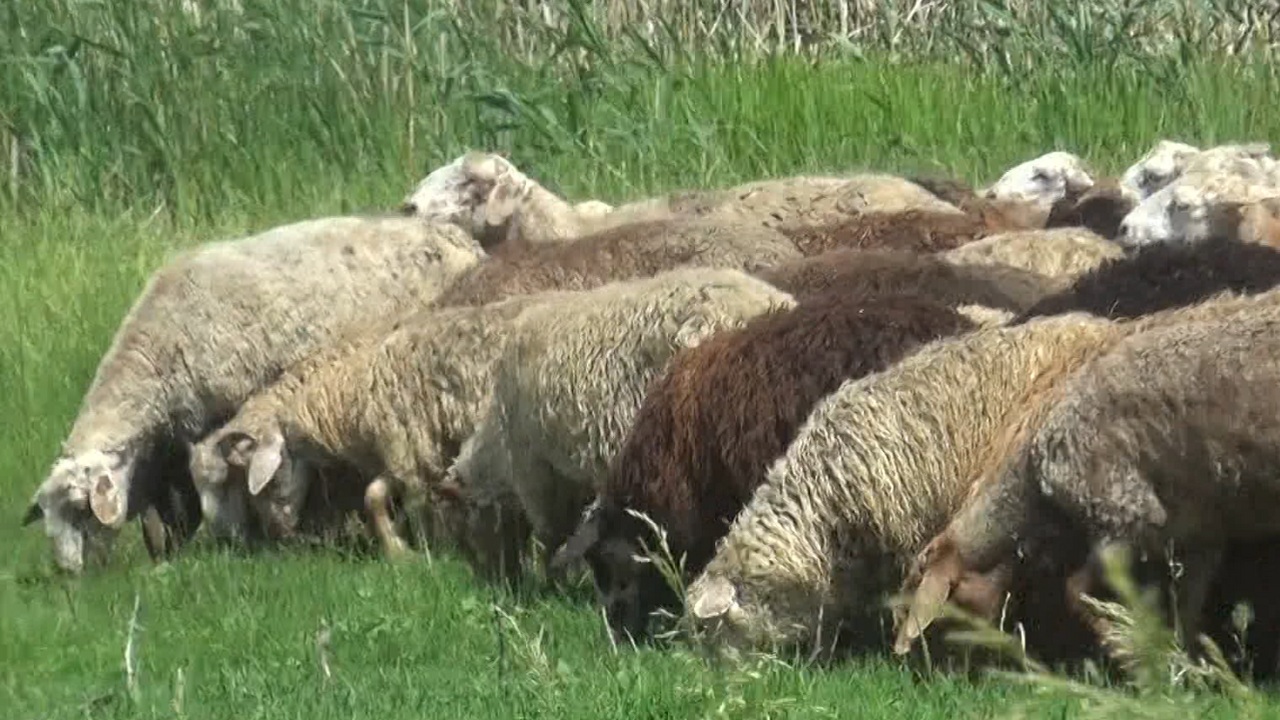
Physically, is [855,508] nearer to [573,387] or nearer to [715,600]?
[715,600]

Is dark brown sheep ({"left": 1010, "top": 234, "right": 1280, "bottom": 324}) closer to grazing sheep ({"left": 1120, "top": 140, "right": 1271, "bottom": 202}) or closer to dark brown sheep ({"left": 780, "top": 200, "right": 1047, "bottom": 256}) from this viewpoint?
dark brown sheep ({"left": 780, "top": 200, "right": 1047, "bottom": 256})

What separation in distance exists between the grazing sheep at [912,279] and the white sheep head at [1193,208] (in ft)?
3.62

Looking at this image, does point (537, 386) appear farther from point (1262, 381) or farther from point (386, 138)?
point (386, 138)

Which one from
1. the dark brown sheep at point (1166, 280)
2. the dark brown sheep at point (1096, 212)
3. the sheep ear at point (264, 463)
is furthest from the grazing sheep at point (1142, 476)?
the dark brown sheep at point (1096, 212)

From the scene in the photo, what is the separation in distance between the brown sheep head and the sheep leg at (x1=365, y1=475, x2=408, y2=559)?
237cm

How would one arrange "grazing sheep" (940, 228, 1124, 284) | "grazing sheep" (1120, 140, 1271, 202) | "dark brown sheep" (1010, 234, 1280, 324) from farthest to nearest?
"grazing sheep" (1120, 140, 1271, 202) → "grazing sheep" (940, 228, 1124, 284) → "dark brown sheep" (1010, 234, 1280, 324)

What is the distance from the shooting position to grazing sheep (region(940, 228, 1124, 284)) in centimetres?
1116

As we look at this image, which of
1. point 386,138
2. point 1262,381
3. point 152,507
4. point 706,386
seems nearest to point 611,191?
point 386,138

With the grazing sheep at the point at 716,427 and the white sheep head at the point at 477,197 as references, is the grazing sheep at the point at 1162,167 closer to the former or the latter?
the white sheep head at the point at 477,197

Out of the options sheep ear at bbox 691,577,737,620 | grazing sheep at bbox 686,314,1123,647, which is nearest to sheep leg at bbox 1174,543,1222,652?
grazing sheep at bbox 686,314,1123,647

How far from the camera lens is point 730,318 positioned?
9227 millimetres

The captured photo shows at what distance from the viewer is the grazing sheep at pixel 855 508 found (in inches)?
312

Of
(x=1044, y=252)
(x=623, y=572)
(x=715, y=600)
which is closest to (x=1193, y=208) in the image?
(x=1044, y=252)

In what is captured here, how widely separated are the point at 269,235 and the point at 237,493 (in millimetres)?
1691
